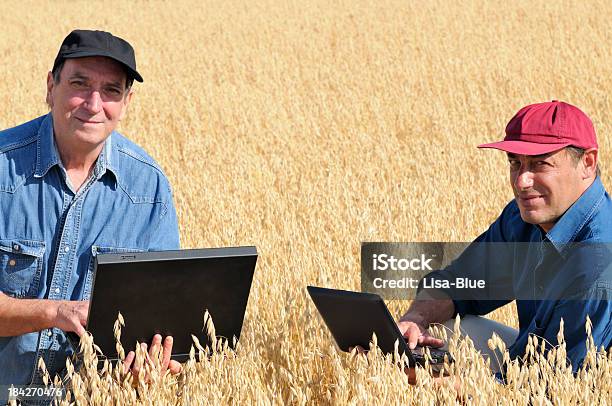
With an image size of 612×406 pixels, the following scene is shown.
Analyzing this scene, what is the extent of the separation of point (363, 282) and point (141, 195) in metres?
1.93

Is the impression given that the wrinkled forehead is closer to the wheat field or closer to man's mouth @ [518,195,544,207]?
the wheat field

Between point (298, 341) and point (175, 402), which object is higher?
point (298, 341)

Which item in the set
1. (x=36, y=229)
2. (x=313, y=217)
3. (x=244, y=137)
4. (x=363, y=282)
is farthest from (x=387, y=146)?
(x=36, y=229)

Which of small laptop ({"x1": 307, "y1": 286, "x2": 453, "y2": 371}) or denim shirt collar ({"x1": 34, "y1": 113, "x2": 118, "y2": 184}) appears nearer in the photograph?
small laptop ({"x1": 307, "y1": 286, "x2": 453, "y2": 371})

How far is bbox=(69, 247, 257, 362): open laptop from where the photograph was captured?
10.2ft

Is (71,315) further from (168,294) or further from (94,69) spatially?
(94,69)

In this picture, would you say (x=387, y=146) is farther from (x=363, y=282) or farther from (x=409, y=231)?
(x=363, y=282)

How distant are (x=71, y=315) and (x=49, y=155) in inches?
27.2

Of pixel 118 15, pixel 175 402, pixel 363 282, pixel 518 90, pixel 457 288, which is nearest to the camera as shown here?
pixel 175 402

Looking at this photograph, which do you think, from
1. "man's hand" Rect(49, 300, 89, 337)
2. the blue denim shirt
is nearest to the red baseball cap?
the blue denim shirt

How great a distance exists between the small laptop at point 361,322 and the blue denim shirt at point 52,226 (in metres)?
0.75

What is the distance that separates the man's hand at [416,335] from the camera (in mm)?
3750

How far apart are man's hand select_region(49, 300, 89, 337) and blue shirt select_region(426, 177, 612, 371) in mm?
1472

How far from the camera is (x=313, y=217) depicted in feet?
21.3
